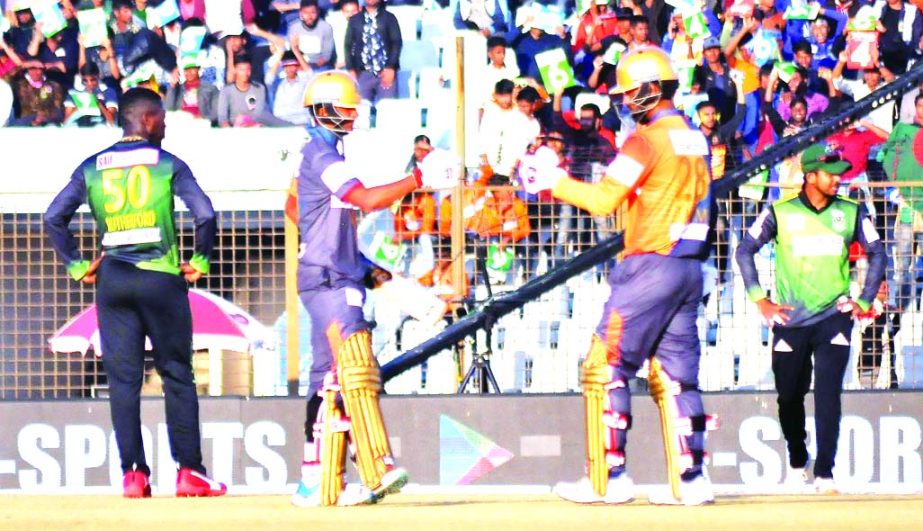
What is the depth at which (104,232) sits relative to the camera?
9.53m

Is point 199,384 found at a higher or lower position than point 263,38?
lower

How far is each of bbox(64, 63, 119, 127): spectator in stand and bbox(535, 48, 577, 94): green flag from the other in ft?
12.8

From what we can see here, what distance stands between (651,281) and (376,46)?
900cm

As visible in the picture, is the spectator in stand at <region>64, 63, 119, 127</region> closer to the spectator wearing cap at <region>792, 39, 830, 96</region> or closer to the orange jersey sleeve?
the spectator wearing cap at <region>792, 39, 830, 96</region>

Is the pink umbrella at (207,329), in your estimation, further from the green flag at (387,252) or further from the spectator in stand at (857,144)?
the spectator in stand at (857,144)

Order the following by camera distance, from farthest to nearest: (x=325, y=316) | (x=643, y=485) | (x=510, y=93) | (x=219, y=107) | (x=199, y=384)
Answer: (x=219, y=107) < (x=510, y=93) < (x=199, y=384) < (x=643, y=485) < (x=325, y=316)

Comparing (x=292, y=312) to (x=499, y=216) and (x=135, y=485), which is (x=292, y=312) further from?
(x=135, y=485)

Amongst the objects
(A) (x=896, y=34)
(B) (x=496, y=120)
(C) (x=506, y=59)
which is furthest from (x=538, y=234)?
(A) (x=896, y=34)

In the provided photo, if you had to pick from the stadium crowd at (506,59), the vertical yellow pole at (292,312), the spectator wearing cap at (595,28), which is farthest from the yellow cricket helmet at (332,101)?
the spectator wearing cap at (595,28)

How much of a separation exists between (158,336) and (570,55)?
26.4 feet

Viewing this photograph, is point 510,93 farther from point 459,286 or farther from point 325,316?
point 325,316

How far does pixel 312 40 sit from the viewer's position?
57.2ft

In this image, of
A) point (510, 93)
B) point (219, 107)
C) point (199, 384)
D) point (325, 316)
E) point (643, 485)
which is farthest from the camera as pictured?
point (219, 107)

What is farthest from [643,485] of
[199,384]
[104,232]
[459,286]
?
[104,232]
